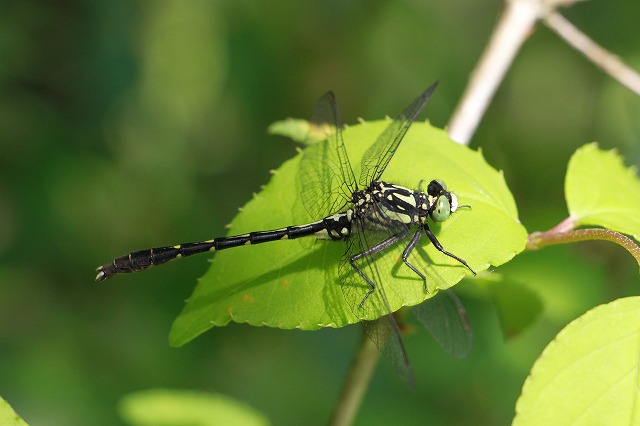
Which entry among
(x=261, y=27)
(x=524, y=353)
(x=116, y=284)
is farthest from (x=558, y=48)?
(x=116, y=284)

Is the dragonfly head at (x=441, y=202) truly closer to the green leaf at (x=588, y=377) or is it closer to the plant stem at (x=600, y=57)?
the green leaf at (x=588, y=377)

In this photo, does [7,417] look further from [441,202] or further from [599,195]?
[599,195]

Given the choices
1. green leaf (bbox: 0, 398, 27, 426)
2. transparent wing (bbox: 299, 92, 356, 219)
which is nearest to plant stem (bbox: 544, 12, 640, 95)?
transparent wing (bbox: 299, 92, 356, 219)

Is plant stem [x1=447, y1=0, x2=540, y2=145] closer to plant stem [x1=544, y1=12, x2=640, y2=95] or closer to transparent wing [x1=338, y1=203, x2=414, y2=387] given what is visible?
plant stem [x1=544, y1=12, x2=640, y2=95]

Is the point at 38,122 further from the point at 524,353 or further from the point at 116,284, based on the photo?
the point at 524,353

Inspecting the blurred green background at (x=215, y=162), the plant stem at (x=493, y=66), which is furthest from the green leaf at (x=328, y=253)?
the blurred green background at (x=215, y=162)
